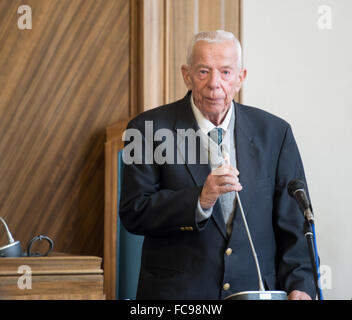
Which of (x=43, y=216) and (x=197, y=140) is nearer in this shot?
(x=197, y=140)

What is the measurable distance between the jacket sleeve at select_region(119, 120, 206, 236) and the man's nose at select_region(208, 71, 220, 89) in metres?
0.24

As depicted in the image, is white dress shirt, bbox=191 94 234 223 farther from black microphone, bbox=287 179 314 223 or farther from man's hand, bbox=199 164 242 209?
black microphone, bbox=287 179 314 223

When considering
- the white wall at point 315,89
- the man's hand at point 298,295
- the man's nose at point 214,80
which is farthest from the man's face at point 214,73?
the white wall at point 315,89

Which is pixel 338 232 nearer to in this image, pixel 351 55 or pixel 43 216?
pixel 351 55

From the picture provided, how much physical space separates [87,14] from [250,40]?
2.45ft

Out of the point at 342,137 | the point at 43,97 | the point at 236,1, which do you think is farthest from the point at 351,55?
the point at 43,97

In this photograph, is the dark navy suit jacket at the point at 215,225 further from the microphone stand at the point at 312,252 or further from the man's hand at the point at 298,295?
the microphone stand at the point at 312,252

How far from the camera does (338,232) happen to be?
10.1ft

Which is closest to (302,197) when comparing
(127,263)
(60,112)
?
(127,263)

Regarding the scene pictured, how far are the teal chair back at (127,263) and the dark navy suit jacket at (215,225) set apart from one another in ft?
2.41

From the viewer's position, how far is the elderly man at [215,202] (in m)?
1.79

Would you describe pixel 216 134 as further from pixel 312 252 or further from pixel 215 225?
pixel 312 252
